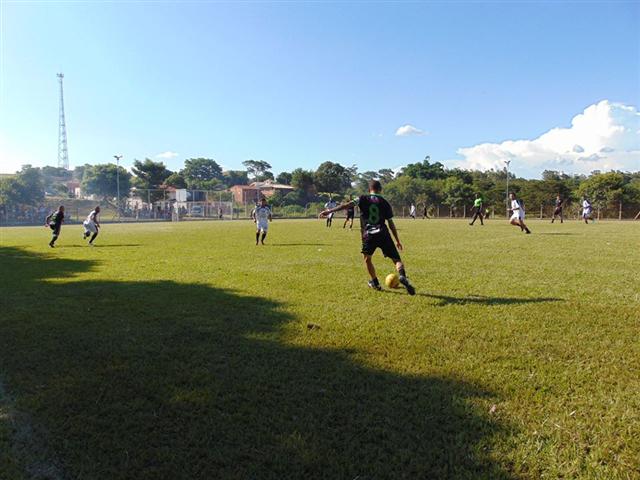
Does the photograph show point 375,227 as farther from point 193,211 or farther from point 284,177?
point 284,177

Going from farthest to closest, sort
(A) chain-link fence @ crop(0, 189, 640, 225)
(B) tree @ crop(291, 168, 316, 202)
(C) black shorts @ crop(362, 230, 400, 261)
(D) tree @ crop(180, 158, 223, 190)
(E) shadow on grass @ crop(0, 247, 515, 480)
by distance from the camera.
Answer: (D) tree @ crop(180, 158, 223, 190)
(B) tree @ crop(291, 168, 316, 202)
(A) chain-link fence @ crop(0, 189, 640, 225)
(C) black shorts @ crop(362, 230, 400, 261)
(E) shadow on grass @ crop(0, 247, 515, 480)

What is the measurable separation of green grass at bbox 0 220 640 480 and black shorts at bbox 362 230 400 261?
0.75m

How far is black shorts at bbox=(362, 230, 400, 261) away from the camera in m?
8.31

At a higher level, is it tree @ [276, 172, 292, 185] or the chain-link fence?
tree @ [276, 172, 292, 185]

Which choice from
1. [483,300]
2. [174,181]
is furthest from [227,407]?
[174,181]

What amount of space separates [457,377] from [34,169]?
290 ft

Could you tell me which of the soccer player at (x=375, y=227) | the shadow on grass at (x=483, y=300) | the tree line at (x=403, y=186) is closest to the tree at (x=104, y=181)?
the tree line at (x=403, y=186)

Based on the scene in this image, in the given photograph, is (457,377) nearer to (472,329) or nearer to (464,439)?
(464,439)

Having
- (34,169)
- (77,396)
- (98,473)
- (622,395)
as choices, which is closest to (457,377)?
(622,395)

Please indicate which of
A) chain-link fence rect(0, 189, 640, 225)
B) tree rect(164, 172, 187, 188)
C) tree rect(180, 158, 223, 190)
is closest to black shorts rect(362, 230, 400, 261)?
chain-link fence rect(0, 189, 640, 225)

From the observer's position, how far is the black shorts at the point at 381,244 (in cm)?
831

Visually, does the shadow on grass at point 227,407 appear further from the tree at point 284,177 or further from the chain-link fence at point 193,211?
the tree at point 284,177

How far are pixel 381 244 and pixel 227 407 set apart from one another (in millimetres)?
5213

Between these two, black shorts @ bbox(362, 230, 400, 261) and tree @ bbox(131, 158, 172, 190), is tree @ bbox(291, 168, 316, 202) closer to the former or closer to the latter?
tree @ bbox(131, 158, 172, 190)
